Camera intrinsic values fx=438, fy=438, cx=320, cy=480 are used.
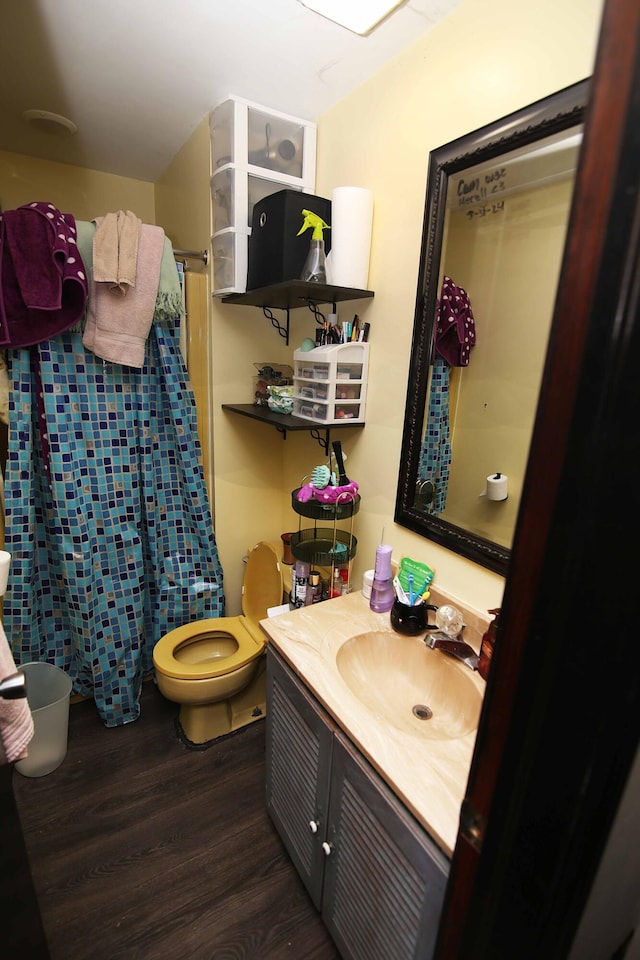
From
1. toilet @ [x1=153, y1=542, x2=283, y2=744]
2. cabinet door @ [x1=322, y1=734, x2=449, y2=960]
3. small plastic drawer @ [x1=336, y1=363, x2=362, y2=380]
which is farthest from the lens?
toilet @ [x1=153, y1=542, x2=283, y2=744]

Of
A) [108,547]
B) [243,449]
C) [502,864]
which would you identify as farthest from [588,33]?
[108,547]

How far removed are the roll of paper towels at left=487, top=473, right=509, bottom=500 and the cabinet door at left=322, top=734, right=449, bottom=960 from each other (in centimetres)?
69

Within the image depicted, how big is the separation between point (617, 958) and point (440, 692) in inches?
20.9

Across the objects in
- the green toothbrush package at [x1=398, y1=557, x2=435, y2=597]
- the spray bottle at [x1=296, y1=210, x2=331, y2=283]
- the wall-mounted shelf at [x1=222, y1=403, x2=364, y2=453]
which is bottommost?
the green toothbrush package at [x1=398, y1=557, x2=435, y2=597]

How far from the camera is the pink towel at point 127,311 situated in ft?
5.15

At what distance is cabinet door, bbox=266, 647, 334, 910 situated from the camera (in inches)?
42.8

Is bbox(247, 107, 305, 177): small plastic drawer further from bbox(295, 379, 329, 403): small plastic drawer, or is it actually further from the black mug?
the black mug

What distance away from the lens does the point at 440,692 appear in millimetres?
1175

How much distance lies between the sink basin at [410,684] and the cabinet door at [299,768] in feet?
0.46

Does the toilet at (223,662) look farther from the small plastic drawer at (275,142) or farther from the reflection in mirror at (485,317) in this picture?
the small plastic drawer at (275,142)

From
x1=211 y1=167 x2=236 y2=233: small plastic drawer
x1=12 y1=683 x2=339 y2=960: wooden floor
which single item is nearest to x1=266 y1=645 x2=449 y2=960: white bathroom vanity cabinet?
x1=12 y1=683 x2=339 y2=960: wooden floor

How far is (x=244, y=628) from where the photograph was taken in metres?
1.93

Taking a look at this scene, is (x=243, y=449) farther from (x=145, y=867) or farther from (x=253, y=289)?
(x=145, y=867)

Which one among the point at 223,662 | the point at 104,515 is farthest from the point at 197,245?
the point at 223,662
